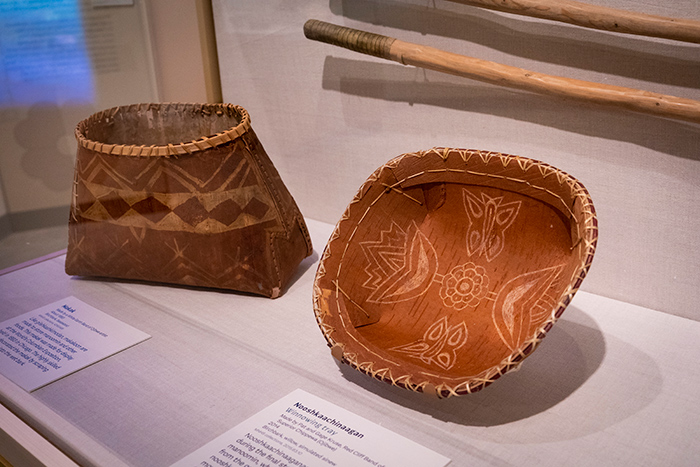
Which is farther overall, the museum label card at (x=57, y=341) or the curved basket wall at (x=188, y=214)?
the curved basket wall at (x=188, y=214)

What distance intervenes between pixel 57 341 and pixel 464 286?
2.52 feet

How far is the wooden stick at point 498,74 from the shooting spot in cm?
109

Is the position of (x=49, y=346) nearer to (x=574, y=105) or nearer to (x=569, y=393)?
(x=569, y=393)

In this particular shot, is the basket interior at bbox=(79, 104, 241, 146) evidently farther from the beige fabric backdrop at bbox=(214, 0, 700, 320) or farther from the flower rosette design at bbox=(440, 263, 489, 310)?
the flower rosette design at bbox=(440, 263, 489, 310)

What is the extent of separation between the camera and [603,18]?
1.11m

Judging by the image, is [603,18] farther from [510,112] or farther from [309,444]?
[309,444]

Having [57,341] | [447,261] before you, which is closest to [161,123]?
[57,341]

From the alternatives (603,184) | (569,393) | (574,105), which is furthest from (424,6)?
(569,393)

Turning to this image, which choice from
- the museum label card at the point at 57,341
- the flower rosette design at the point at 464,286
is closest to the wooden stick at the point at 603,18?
the flower rosette design at the point at 464,286

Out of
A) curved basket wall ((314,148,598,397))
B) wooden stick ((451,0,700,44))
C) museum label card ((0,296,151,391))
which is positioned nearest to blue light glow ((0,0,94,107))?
museum label card ((0,296,151,391))

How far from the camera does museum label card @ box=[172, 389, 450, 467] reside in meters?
0.90

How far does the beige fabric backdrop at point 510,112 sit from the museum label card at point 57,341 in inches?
21.6

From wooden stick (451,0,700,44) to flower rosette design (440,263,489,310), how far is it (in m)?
0.47

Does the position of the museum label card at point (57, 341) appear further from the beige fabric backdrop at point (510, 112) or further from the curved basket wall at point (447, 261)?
the beige fabric backdrop at point (510, 112)
